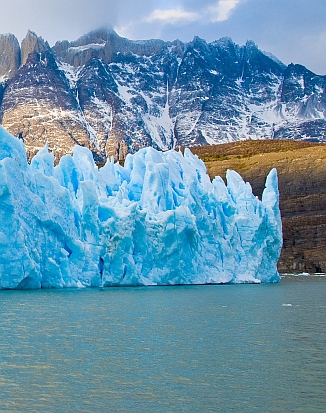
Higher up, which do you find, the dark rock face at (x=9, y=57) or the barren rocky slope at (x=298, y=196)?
the dark rock face at (x=9, y=57)

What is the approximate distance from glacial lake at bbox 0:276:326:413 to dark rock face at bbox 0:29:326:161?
103 metres

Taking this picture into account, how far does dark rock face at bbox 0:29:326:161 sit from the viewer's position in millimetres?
138250

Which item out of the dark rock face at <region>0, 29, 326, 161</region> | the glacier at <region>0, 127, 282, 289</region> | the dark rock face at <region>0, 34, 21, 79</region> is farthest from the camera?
the dark rock face at <region>0, 34, 21, 79</region>

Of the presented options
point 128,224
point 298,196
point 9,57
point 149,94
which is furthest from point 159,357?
point 149,94

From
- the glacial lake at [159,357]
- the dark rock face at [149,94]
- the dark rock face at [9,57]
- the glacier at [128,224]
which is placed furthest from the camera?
the dark rock face at [9,57]

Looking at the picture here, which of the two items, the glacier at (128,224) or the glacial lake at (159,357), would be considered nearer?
the glacial lake at (159,357)

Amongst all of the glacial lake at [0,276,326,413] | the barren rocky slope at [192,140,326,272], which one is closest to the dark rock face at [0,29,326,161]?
the barren rocky slope at [192,140,326,272]

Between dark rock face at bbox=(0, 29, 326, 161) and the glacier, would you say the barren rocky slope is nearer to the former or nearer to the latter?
the glacier

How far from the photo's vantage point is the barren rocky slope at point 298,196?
226 ft

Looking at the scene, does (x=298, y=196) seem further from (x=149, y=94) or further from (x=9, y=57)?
(x=9, y=57)

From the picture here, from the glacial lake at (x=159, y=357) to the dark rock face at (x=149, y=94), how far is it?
103 m

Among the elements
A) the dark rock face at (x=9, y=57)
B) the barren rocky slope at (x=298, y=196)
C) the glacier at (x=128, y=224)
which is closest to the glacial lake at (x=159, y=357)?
the glacier at (x=128, y=224)

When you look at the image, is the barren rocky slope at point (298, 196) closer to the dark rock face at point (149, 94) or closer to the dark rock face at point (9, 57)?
the dark rock face at point (149, 94)

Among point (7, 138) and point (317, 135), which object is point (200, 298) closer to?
point (7, 138)
